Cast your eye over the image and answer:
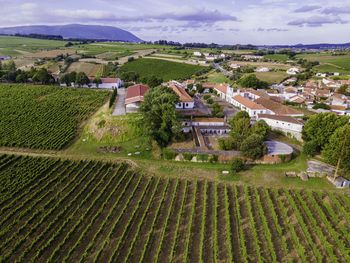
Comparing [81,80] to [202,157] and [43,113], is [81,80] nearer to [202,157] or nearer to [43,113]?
[43,113]

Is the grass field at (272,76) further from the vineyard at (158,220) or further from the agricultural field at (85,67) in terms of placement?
the vineyard at (158,220)

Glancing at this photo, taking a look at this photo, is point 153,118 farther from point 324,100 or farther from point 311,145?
point 324,100

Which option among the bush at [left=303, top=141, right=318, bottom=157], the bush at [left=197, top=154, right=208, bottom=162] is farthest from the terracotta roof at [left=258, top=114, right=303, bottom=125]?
the bush at [left=197, top=154, right=208, bottom=162]

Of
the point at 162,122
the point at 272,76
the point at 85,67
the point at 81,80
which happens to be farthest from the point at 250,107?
the point at 85,67

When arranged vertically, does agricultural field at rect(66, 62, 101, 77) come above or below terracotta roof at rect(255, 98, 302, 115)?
above

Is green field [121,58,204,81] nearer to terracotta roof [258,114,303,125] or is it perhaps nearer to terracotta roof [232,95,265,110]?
terracotta roof [232,95,265,110]

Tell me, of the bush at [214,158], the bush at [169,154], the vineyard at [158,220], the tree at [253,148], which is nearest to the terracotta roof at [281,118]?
the tree at [253,148]

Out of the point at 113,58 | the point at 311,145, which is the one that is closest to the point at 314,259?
the point at 311,145
